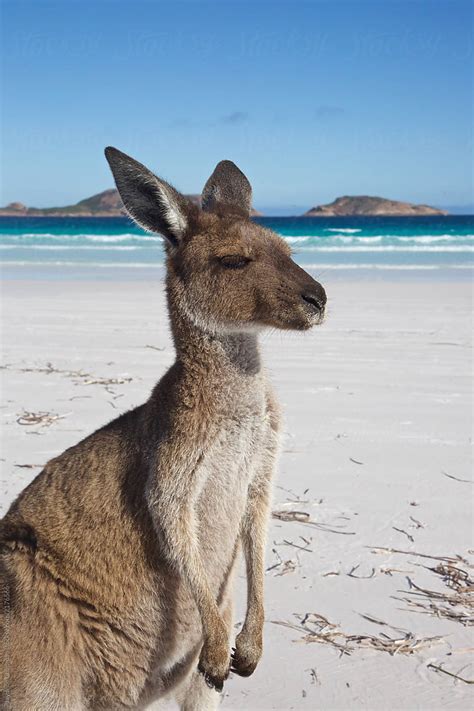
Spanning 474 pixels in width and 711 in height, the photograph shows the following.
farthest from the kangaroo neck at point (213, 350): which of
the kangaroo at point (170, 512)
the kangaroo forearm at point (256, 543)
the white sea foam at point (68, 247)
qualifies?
the white sea foam at point (68, 247)

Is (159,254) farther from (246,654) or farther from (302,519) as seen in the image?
(246,654)

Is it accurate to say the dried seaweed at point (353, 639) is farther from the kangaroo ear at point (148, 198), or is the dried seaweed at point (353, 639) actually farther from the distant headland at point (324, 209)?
the distant headland at point (324, 209)

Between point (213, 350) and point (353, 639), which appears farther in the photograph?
point (353, 639)

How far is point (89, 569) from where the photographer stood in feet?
8.01

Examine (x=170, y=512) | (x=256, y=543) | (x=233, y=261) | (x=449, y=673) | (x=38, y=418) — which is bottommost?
(x=449, y=673)

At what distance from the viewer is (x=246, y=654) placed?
2.61 meters

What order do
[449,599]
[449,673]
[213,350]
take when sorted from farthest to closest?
1. [449,599]
2. [449,673]
3. [213,350]

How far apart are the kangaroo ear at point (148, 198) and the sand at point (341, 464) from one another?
5.10 ft

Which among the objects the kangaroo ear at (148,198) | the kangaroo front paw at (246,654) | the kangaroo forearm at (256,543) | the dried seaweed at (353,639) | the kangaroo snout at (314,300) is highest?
the kangaroo ear at (148,198)

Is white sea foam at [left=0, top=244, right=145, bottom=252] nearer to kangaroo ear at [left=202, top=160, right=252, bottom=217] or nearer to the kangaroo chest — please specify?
kangaroo ear at [left=202, top=160, right=252, bottom=217]

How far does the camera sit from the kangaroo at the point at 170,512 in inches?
94.6

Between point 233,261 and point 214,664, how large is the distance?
1.18 meters

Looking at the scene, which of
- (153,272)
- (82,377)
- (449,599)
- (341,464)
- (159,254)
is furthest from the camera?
(159,254)

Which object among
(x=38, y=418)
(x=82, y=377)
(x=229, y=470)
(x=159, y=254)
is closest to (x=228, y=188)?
(x=229, y=470)
